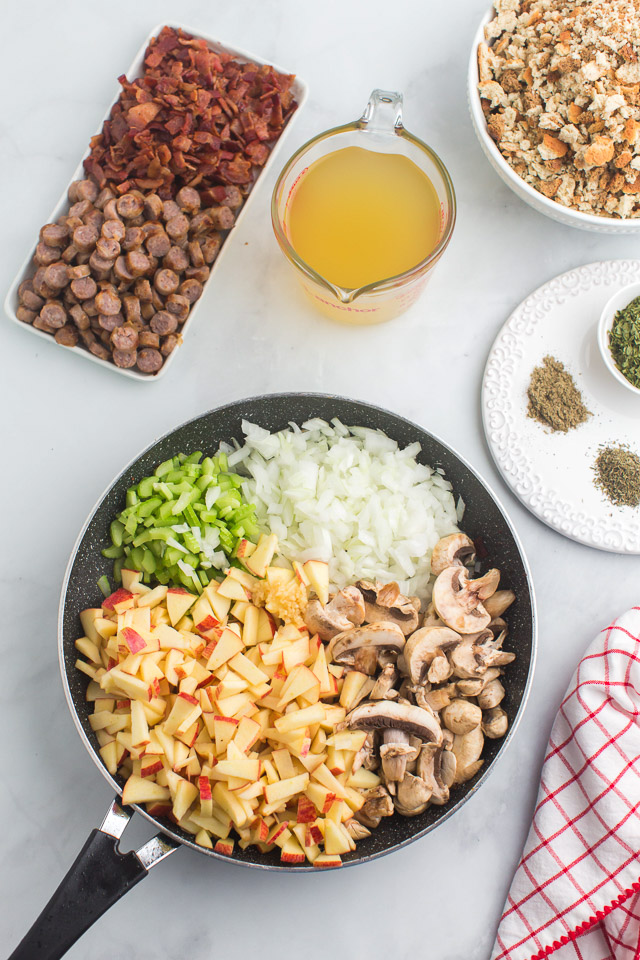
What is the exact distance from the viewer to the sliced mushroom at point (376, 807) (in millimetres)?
1352

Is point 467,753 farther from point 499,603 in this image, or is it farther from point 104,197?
point 104,197

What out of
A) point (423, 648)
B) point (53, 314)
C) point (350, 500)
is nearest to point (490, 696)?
point (423, 648)

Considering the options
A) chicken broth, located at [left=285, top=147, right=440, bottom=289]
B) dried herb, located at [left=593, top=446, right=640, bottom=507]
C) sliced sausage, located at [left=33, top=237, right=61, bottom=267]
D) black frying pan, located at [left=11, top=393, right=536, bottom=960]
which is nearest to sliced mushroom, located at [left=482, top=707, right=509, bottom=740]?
black frying pan, located at [left=11, top=393, right=536, bottom=960]

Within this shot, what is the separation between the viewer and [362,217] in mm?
1554

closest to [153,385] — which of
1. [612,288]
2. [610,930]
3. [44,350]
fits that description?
[44,350]

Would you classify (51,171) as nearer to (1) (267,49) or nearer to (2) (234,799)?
(1) (267,49)

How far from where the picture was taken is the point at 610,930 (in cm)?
150

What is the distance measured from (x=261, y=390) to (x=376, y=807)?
3.15 ft

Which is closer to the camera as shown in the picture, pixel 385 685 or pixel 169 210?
pixel 385 685

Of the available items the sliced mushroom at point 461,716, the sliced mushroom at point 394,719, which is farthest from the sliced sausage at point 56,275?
the sliced mushroom at point 461,716

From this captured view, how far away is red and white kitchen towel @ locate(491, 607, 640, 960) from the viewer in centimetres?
147

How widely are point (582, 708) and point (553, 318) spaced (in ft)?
2.95

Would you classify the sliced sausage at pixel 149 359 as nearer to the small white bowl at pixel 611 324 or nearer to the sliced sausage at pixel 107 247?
the sliced sausage at pixel 107 247

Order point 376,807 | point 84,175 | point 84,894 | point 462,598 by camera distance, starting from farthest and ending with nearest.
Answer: point 84,175 < point 462,598 < point 376,807 < point 84,894
